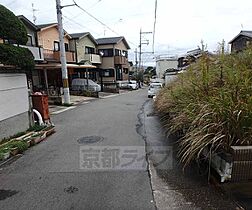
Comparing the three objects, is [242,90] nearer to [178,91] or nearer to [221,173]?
[221,173]

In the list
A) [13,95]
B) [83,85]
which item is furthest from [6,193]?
[83,85]

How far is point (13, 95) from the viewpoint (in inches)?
277

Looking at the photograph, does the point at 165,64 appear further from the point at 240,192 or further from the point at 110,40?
the point at 240,192

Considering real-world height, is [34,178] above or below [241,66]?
below

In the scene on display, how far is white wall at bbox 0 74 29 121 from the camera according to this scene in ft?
21.4

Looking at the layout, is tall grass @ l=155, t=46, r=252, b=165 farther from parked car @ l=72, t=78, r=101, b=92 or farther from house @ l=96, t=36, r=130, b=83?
house @ l=96, t=36, r=130, b=83

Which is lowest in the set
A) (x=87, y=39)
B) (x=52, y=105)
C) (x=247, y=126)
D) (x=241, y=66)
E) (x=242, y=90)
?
(x=52, y=105)

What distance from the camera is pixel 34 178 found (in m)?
4.46

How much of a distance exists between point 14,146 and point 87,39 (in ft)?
89.8

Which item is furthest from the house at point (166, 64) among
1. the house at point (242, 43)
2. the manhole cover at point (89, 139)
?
the manhole cover at point (89, 139)

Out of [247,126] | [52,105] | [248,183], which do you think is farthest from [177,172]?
[52,105]

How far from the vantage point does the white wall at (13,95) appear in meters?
6.51

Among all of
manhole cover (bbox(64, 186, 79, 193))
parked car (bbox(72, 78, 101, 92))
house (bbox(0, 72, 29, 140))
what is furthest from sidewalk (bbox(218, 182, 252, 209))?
parked car (bbox(72, 78, 101, 92))

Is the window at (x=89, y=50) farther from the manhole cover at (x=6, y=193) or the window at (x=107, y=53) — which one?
the manhole cover at (x=6, y=193)
